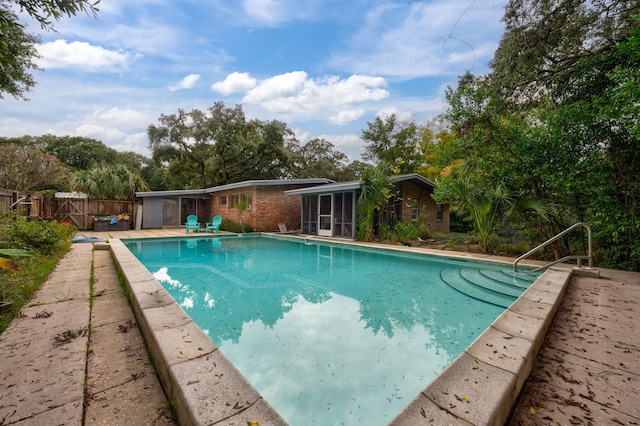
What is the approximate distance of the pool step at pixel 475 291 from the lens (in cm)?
418

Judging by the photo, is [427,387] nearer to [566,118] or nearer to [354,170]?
[566,118]

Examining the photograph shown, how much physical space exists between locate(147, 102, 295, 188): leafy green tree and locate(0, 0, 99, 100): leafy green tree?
13253 millimetres

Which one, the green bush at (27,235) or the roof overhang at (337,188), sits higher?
the roof overhang at (337,188)

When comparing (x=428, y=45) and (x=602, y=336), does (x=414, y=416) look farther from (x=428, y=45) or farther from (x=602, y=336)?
(x=428, y=45)

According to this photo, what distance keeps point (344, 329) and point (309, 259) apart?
4.64m

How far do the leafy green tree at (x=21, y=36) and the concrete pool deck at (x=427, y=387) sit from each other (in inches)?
70.1

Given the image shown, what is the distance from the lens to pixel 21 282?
3.64 metres

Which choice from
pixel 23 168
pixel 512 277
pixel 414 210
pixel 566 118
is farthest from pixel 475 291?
pixel 23 168

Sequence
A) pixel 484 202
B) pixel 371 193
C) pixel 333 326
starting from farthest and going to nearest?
pixel 371 193
pixel 484 202
pixel 333 326

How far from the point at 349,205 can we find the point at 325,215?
4.88 feet

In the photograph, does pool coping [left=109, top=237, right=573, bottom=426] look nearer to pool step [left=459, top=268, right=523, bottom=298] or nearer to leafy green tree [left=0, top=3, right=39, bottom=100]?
pool step [left=459, top=268, right=523, bottom=298]

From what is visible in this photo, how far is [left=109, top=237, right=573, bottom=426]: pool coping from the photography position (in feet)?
4.30

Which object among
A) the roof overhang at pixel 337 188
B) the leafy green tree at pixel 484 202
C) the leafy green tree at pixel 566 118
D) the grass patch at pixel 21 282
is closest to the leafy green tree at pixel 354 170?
the roof overhang at pixel 337 188

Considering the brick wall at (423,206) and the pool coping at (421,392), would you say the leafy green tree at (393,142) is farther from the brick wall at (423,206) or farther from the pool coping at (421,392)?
the pool coping at (421,392)
